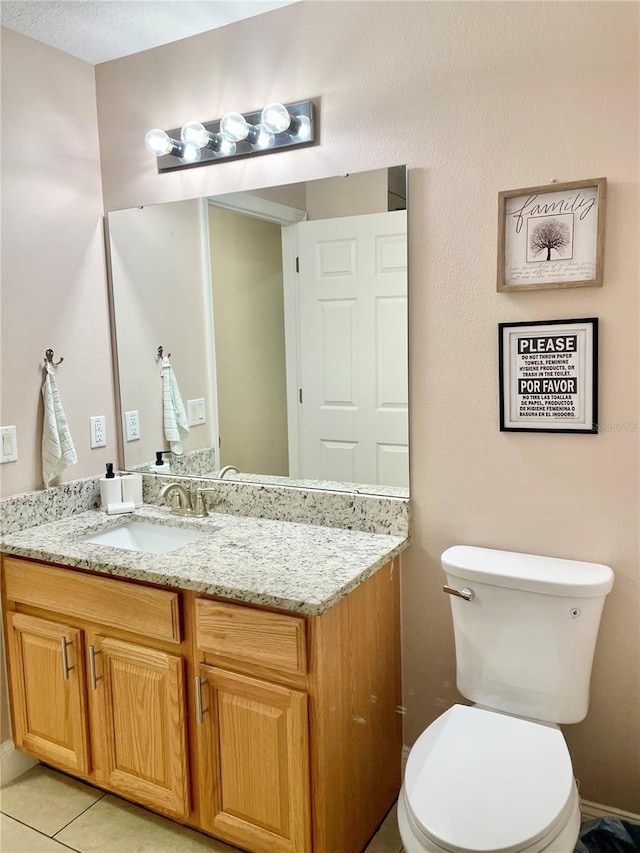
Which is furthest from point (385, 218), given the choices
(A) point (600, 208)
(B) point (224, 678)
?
(B) point (224, 678)

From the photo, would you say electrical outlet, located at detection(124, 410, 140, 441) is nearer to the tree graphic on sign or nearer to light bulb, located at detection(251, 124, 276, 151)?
light bulb, located at detection(251, 124, 276, 151)

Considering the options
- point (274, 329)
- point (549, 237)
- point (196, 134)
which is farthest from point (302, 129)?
point (549, 237)

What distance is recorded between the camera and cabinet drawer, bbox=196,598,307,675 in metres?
1.59

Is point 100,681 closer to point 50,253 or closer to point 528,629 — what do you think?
point 528,629

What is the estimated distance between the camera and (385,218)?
1.93 metres

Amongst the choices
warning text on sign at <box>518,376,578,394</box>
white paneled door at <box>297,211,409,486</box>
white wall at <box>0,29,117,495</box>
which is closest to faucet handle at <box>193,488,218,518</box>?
white paneled door at <box>297,211,409,486</box>

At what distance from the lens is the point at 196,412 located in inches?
94.7

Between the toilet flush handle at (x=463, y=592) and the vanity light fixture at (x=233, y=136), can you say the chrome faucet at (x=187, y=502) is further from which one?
the vanity light fixture at (x=233, y=136)

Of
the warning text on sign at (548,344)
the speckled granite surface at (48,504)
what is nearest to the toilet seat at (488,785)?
the warning text on sign at (548,344)

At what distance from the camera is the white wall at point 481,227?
1668 mm

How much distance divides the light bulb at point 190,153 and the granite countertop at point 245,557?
4.06 feet

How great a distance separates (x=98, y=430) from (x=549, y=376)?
5.34 ft

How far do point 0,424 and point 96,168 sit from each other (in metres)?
1.02

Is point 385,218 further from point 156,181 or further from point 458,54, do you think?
point 156,181
